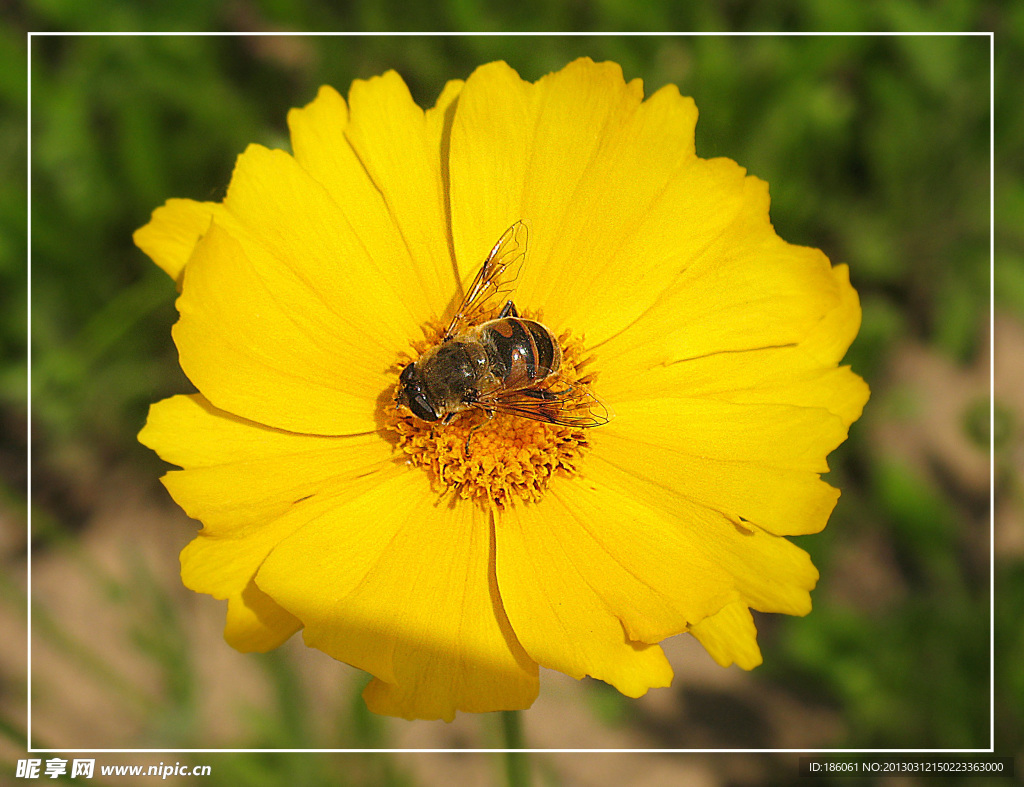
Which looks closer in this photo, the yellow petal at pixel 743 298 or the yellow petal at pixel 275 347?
the yellow petal at pixel 275 347

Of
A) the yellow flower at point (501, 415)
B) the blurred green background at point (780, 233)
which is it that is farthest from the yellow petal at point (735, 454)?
the blurred green background at point (780, 233)

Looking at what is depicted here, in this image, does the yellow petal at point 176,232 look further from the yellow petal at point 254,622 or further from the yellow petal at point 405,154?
the yellow petal at point 254,622

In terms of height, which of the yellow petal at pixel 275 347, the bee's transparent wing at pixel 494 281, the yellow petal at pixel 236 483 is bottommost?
the yellow petal at pixel 236 483

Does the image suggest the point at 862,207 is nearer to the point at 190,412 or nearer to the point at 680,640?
the point at 680,640

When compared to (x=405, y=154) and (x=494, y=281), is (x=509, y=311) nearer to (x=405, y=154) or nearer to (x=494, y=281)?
(x=494, y=281)

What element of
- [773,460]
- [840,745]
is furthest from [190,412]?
[840,745]

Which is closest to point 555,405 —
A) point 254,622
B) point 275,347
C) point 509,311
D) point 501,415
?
point 501,415

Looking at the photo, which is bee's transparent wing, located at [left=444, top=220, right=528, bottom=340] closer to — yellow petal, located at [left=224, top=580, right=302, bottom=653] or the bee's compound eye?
the bee's compound eye

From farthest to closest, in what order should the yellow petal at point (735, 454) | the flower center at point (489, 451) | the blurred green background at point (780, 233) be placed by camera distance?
the blurred green background at point (780, 233) → the flower center at point (489, 451) → the yellow petal at point (735, 454)
